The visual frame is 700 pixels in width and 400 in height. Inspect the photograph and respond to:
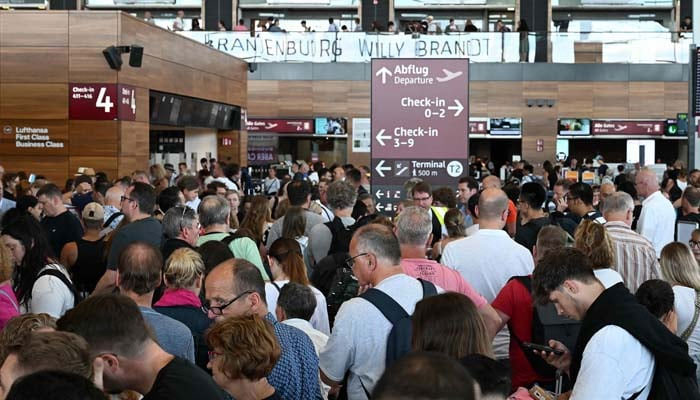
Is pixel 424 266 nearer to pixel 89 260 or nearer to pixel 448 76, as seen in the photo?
pixel 89 260

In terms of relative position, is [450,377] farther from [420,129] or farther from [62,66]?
[62,66]

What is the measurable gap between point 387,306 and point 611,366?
1.00 metres

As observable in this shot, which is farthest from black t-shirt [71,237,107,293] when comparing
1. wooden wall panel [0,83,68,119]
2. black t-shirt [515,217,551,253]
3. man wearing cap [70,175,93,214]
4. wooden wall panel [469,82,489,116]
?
wooden wall panel [469,82,489,116]

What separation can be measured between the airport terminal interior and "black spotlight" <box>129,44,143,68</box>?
33 mm

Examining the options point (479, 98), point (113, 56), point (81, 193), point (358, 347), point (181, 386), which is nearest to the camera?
point (181, 386)

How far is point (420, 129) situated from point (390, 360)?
22.7 feet

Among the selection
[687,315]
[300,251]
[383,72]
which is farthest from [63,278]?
[383,72]

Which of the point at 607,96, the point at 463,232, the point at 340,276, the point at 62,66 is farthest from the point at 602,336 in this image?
the point at 607,96

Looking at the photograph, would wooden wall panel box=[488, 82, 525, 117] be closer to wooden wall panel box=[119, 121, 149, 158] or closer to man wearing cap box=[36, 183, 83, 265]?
wooden wall panel box=[119, 121, 149, 158]

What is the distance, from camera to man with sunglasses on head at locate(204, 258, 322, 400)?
14.2ft

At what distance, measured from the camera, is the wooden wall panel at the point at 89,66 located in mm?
14812

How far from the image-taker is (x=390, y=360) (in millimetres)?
4391

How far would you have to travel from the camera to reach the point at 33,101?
1498 cm

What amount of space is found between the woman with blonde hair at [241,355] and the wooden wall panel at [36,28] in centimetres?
1205
